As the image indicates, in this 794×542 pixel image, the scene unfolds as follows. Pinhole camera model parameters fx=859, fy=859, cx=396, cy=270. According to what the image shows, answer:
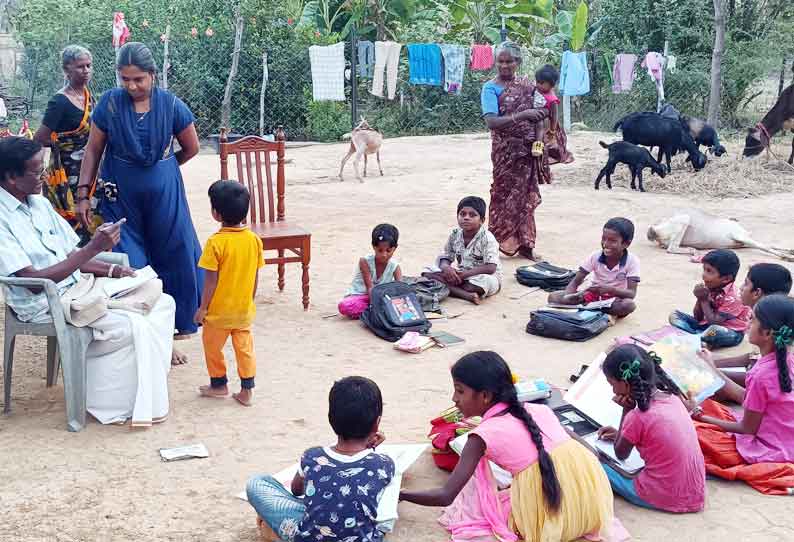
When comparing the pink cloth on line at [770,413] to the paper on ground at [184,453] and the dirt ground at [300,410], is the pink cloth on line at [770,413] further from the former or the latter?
the paper on ground at [184,453]

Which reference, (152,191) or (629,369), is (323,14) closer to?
(152,191)

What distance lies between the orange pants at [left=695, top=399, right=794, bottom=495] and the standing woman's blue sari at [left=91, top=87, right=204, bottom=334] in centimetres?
312

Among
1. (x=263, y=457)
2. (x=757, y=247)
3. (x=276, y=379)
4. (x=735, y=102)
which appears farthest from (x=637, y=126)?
(x=263, y=457)

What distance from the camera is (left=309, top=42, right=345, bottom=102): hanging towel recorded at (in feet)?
50.4

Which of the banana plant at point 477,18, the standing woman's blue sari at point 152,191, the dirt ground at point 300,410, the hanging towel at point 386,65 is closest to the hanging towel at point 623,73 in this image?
the banana plant at point 477,18

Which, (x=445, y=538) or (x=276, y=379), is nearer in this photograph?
(x=445, y=538)

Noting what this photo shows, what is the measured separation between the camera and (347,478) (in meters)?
2.92

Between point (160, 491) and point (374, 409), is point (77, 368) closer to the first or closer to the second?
point (160, 491)

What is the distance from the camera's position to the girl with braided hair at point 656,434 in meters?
3.41

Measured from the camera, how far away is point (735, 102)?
57.3 feet

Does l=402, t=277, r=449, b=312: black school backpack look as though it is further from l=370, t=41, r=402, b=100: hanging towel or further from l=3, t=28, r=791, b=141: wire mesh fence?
l=370, t=41, r=402, b=100: hanging towel

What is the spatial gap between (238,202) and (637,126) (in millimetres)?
9087

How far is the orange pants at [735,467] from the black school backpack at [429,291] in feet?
8.65

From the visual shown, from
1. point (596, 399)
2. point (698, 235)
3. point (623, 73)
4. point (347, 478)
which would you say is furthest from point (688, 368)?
point (623, 73)
